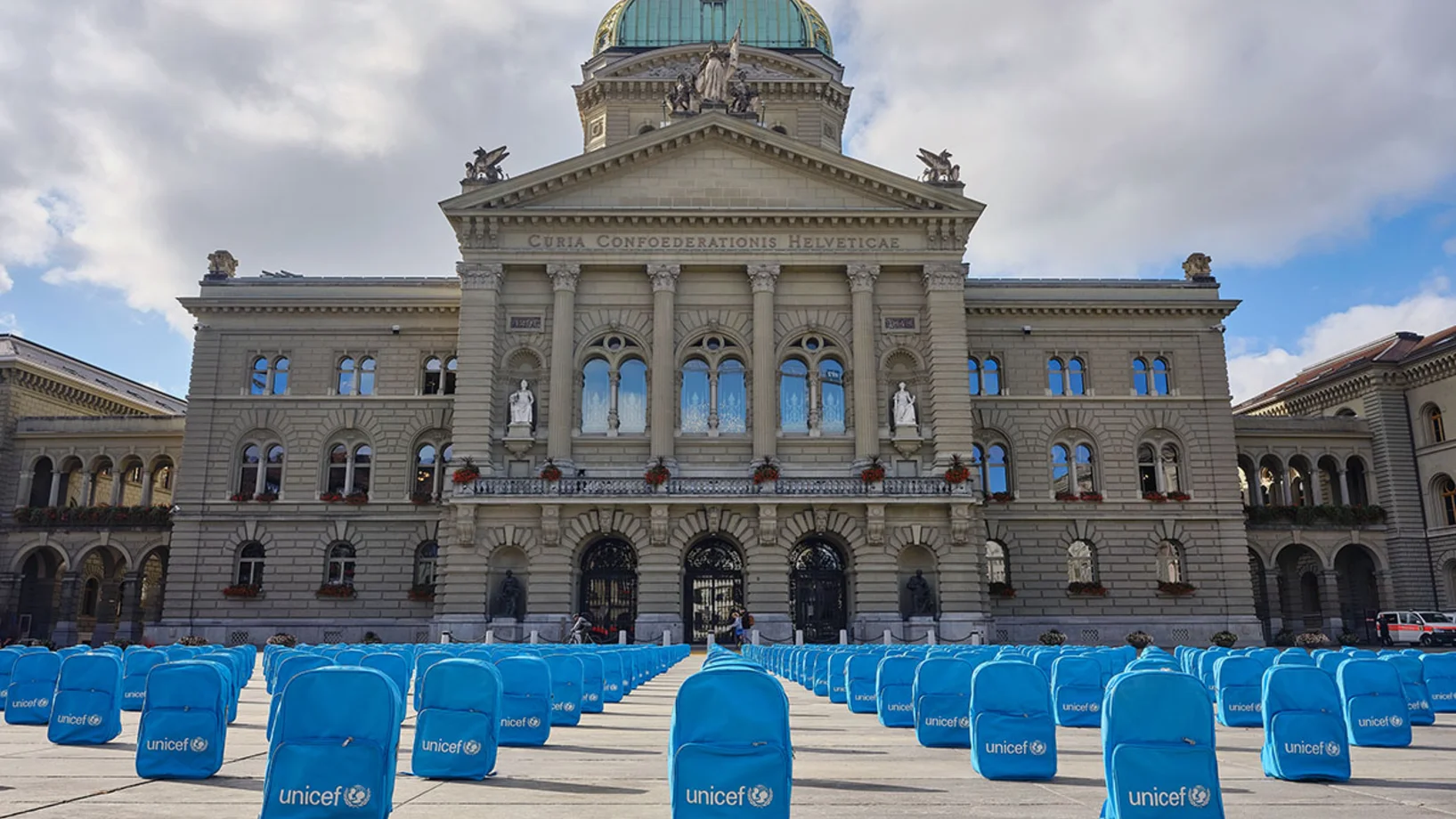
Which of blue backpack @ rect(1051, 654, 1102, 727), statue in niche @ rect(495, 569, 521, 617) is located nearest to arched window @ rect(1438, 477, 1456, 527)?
statue in niche @ rect(495, 569, 521, 617)

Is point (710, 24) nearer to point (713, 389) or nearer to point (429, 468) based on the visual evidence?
point (713, 389)

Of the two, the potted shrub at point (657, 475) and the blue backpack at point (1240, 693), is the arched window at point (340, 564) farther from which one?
the blue backpack at point (1240, 693)

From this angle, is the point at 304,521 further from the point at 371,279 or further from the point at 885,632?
the point at 885,632

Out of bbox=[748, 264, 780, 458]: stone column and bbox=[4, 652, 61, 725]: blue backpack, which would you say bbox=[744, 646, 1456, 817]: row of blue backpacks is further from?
bbox=[748, 264, 780, 458]: stone column

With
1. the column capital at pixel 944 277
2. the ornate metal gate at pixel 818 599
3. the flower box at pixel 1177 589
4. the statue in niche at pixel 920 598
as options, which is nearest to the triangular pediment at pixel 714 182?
the column capital at pixel 944 277

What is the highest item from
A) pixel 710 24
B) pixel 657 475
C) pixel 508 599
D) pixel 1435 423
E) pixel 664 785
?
pixel 710 24

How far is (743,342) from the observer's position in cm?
4441

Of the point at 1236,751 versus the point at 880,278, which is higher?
the point at 880,278

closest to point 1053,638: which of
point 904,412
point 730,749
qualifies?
point 904,412

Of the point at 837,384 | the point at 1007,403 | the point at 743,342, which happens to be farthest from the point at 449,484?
the point at 1007,403

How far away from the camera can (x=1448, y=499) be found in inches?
2042

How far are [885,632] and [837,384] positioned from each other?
35.1ft

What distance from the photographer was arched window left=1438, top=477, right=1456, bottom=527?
5131cm

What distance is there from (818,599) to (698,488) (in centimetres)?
677
